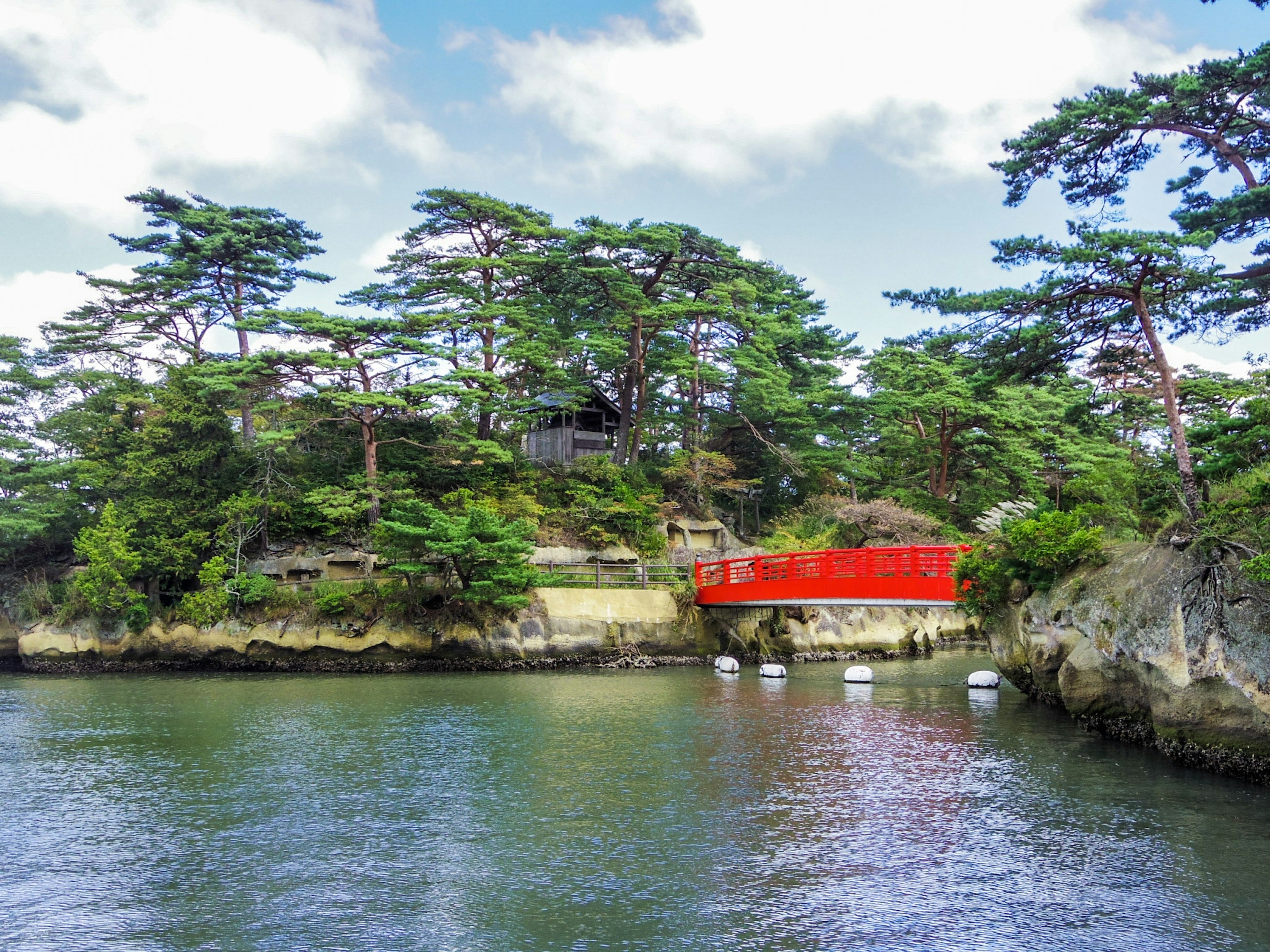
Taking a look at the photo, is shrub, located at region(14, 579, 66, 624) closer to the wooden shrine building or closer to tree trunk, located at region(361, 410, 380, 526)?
tree trunk, located at region(361, 410, 380, 526)

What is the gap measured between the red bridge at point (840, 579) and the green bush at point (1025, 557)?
693 mm

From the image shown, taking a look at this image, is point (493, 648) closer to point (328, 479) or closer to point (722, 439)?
point (328, 479)

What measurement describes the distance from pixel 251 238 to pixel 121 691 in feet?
62.5

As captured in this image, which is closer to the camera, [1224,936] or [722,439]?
[1224,936]

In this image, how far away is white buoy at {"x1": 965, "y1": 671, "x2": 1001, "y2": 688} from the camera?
22547mm

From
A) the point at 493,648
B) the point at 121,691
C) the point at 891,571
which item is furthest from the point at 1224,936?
the point at 121,691

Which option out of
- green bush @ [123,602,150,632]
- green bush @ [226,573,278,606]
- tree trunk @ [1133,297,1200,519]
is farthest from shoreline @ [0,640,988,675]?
tree trunk @ [1133,297,1200,519]

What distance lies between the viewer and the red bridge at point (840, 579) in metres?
21.7

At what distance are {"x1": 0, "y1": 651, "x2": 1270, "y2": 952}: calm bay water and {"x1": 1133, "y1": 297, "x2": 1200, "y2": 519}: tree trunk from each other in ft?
14.6

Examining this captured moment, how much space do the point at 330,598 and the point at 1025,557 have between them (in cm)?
1834

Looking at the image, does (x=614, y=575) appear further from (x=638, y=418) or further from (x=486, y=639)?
(x=638, y=418)

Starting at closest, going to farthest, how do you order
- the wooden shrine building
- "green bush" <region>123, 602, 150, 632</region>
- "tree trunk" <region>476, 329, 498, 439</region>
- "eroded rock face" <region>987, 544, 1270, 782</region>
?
"eroded rock face" <region>987, 544, 1270, 782</region>, "green bush" <region>123, 602, 150, 632</region>, "tree trunk" <region>476, 329, 498, 439</region>, the wooden shrine building

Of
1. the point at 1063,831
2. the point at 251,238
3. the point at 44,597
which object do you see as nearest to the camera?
the point at 1063,831

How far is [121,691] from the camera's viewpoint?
2295cm
